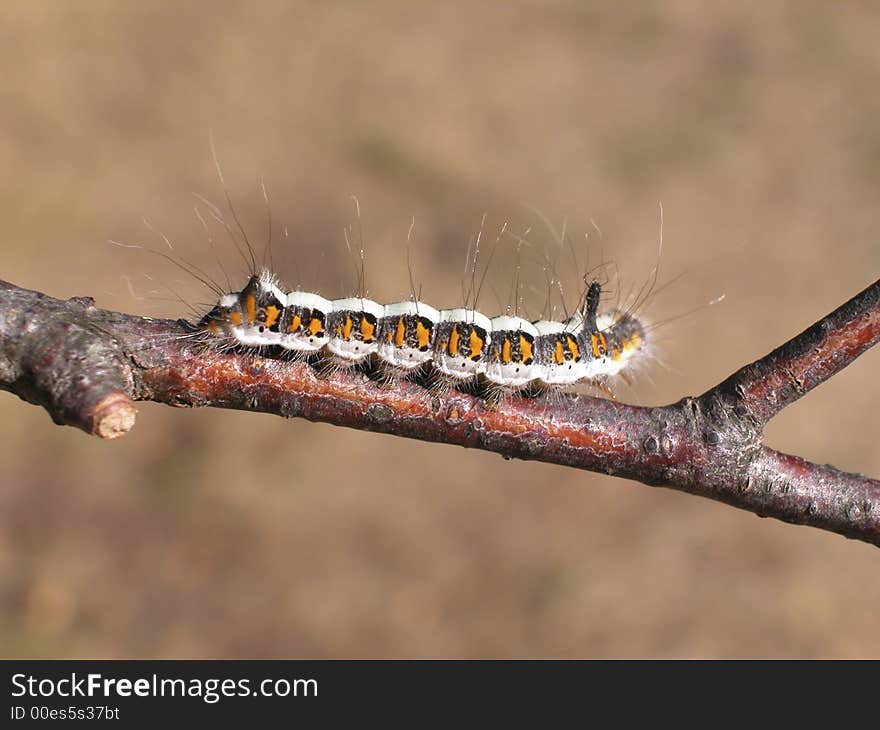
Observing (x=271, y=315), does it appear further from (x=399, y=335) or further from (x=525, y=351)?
(x=525, y=351)

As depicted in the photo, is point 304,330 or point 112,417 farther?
point 304,330

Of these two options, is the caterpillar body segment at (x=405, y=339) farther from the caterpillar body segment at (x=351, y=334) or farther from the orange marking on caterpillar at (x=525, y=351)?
the orange marking on caterpillar at (x=525, y=351)

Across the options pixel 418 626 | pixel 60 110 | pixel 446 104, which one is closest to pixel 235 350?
pixel 418 626

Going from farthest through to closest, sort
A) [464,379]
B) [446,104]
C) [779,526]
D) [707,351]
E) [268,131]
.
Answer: [446,104]
[268,131]
[707,351]
[779,526]
[464,379]

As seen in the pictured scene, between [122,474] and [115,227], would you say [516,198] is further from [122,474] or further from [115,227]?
[122,474]

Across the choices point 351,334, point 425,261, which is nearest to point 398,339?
point 351,334

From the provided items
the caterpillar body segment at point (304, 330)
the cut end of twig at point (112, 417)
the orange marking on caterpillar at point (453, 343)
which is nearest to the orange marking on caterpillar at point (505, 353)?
the orange marking on caterpillar at point (453, 343)
